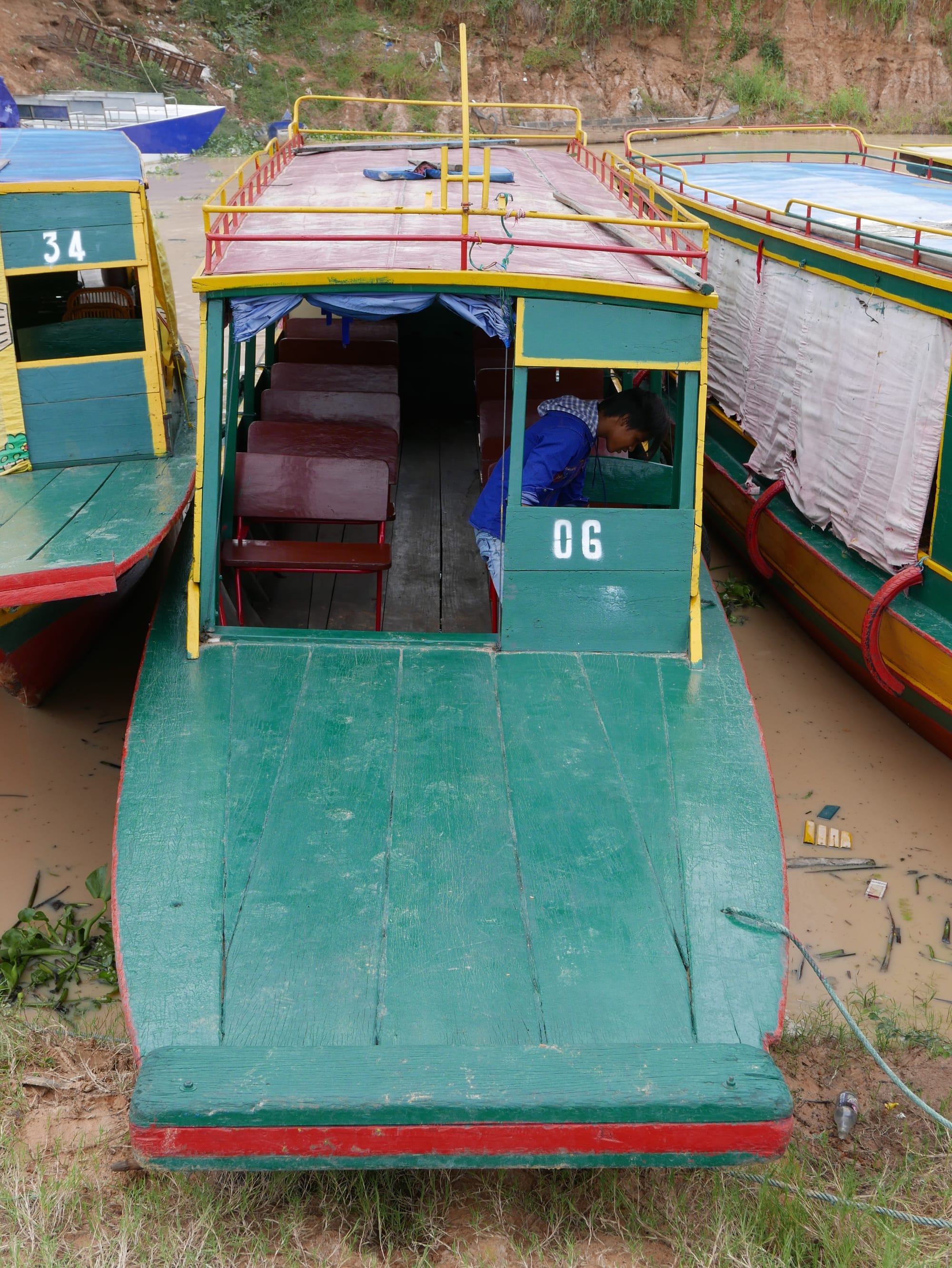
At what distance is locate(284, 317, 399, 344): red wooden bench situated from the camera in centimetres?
789

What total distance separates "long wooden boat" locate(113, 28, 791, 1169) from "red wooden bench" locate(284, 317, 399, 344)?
7.99ft

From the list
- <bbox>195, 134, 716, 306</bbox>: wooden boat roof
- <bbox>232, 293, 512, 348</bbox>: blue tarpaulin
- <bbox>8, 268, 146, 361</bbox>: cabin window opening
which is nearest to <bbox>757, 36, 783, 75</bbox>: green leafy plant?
<bbox>195, 134, 716, 306</bbox>: wooden boat roof

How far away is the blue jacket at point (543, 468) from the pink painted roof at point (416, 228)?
0.64 metres

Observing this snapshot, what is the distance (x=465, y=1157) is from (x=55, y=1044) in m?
1.97

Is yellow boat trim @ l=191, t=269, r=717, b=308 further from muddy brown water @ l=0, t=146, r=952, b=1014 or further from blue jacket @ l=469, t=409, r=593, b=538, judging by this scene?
muddy brown water @ l=0, t=146, r=952, b=1014

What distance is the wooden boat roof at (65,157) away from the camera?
5828 millimetres

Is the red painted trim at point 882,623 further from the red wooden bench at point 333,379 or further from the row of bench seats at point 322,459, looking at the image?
the red wooden bench at point 333,379

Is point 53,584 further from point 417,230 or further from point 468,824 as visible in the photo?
point 417,230

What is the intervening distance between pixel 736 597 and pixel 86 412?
437cm

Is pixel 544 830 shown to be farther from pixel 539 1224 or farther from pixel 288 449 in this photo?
pixel 288 449

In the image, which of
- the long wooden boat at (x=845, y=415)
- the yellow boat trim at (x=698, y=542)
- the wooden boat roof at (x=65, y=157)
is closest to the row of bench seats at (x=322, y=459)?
the wooden boat roof at (x=65, y=157)

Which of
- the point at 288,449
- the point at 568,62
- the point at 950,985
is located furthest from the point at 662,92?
the point at 950,985

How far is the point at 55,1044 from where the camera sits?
149 inches

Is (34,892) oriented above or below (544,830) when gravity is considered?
below
